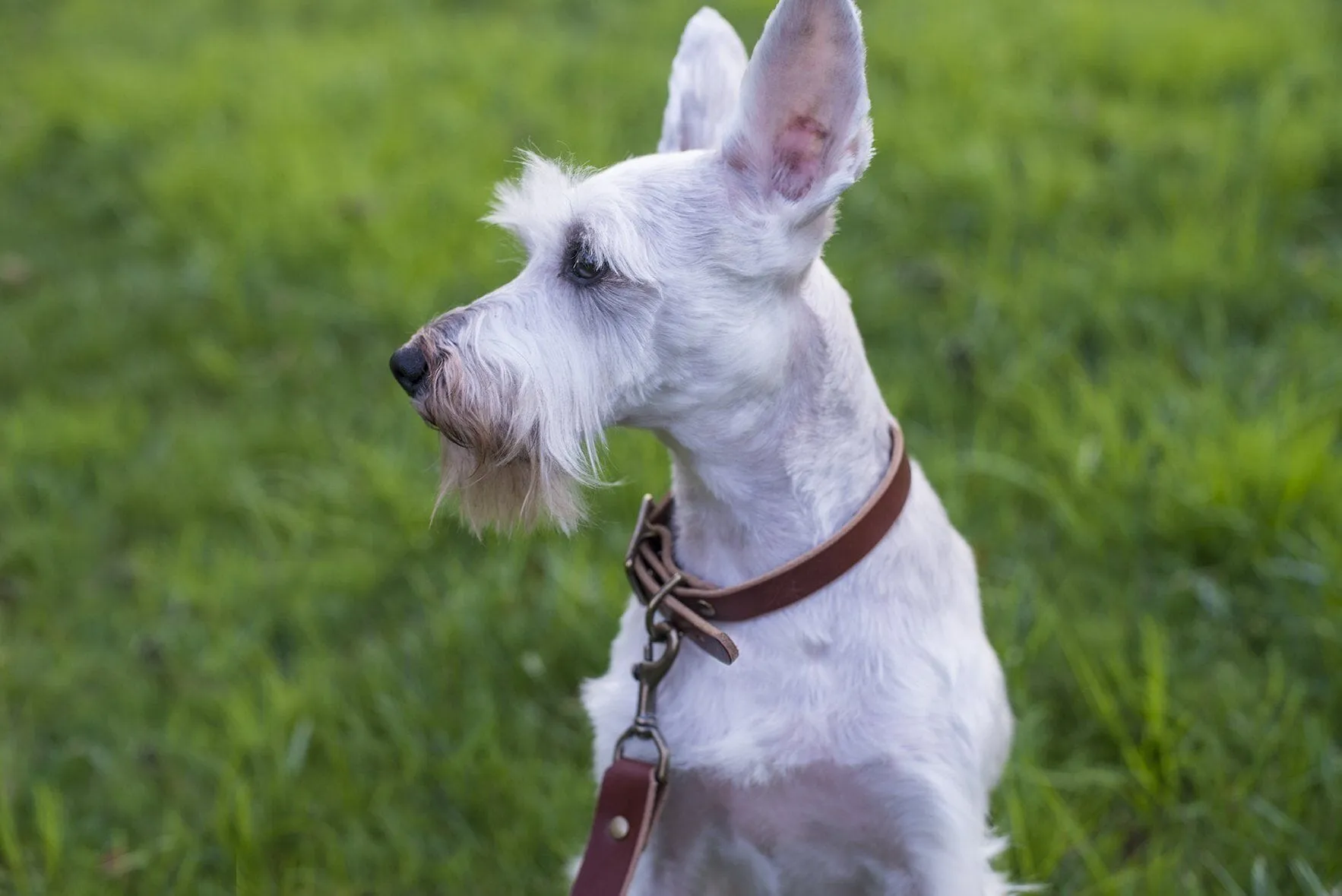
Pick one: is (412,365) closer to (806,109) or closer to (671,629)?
(671,629)

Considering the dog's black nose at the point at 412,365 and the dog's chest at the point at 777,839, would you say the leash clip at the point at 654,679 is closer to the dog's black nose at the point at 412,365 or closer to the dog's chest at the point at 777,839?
the dog's chest at the point at 777,839

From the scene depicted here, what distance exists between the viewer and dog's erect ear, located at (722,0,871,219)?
2.25 meters

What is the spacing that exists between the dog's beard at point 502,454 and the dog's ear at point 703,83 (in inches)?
30.5

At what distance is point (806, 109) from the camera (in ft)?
7.84

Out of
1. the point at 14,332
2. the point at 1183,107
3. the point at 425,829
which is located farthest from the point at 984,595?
the point at 14,332

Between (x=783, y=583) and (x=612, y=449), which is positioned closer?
(x=783, y=583)

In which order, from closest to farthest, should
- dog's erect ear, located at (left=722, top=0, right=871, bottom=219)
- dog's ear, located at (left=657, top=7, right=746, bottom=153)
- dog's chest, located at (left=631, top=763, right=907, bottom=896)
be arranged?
dog's erect ear, located at (left=722, top=0, right=871, bottom=219)
dog's chest, located at (left=631, top=763, right=907, bottom=896)
dog's ear, located at (left=657, top=7, right=746, bottom=153)

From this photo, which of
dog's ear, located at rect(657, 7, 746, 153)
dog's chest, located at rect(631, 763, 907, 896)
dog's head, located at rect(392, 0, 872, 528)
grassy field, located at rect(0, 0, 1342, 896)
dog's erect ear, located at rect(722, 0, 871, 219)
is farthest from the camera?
grassy field, located at rect(0, 0, 1342, 896)

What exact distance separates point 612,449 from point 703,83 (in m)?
1.98

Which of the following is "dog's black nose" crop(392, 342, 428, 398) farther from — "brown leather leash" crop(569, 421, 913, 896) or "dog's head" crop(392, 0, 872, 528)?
"brown leather leash" crop(569, 421, 913, 896)

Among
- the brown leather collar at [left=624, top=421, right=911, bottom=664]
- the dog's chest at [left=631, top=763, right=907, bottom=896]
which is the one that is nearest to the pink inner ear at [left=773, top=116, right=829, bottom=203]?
the brown leather collar at [left=624, top=421, right=911, bottom=664]

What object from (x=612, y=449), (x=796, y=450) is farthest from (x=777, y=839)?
(x=612, y=449)

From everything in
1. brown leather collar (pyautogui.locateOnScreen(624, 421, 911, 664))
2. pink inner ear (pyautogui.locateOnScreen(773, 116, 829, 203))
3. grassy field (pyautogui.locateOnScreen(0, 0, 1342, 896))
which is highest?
pink inner ear (pyautogui.locateOnScreen(773, 116, 829, 203))

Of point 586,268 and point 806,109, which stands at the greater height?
point 806,109
